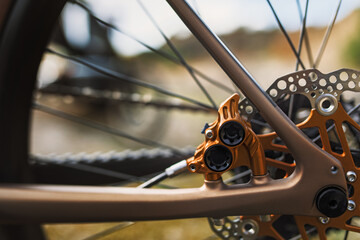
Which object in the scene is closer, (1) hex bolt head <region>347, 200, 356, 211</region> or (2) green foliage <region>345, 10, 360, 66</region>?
(1) hex bolt head <region>347, 200, 356, 211</region>

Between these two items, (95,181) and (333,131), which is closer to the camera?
(333,131)

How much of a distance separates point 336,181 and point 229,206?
14cm

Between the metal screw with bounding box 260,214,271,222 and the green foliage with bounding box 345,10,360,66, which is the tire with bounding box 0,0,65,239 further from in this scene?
the green foliage with bounding box 345,10,360,66

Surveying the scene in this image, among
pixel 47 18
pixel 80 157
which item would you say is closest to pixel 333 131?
pixel 47 18

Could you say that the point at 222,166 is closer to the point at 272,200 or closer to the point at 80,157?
the point at 272,200

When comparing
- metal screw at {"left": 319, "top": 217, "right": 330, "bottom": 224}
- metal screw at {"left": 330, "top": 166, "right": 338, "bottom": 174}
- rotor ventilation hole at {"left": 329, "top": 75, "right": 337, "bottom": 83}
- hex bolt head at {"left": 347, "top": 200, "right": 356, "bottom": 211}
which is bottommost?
metal screw at {"left": 319, "top": 217, "right": 330, "bottom": 224}

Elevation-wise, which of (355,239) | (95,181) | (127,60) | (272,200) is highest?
(127,60)

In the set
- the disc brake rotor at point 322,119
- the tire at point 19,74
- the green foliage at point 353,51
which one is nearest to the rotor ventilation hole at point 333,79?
the disc brake rotor at point 322,119

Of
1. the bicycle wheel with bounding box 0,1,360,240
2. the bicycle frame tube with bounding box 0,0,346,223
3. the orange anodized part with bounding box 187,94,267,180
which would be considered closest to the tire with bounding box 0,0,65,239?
the bicycle wheel with bounding box 0,1,360,240

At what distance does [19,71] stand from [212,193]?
1.09ft

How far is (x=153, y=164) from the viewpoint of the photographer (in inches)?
43.0

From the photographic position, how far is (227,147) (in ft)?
1.45

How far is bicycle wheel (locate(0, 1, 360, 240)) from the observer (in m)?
0.50

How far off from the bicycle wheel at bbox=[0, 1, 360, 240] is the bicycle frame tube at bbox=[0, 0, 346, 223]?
0.14m
